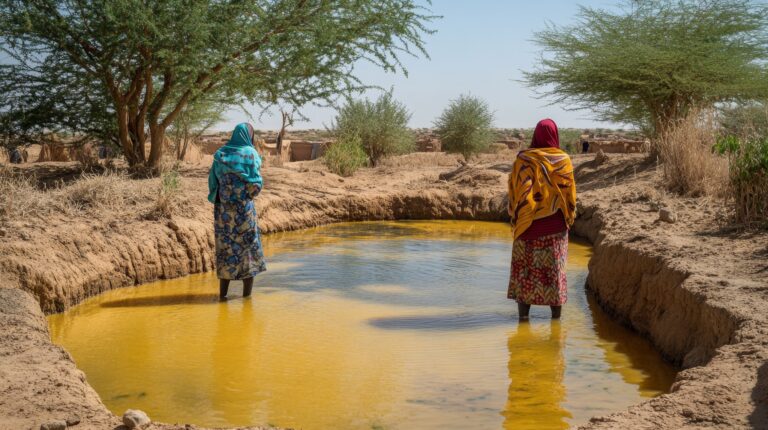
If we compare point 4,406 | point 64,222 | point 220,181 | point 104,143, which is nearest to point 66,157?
point 104,143

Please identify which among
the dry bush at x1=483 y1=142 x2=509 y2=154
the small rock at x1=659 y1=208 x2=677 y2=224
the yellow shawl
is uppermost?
the dry bush at x1=483 y1=142 x2=509 y2=154

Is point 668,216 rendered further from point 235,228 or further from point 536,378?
point 235,228

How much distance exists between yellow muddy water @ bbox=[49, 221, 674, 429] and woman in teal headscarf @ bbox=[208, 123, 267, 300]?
46 centimetres

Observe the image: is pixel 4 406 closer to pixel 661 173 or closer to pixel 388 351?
pixel 388 351

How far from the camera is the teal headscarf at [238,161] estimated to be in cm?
859

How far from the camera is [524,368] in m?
6.70

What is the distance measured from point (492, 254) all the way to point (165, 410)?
7802mm

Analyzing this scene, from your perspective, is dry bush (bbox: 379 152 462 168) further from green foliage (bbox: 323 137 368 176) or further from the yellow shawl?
the yellow shawl

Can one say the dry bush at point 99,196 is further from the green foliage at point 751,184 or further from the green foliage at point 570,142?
the green foliage at point 570,142

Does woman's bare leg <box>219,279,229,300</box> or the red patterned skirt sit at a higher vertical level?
the red patterned skirt

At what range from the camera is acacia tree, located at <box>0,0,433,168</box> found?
14.4m

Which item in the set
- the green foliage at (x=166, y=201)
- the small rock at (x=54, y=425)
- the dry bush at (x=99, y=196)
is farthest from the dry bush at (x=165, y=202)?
the small rock at (x=54, y=425)

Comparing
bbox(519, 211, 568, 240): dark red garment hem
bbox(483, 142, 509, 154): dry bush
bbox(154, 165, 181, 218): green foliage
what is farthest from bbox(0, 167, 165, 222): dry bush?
bbox(483, 142, 509, 154): dry bush

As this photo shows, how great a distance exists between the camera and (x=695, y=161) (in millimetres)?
12172
